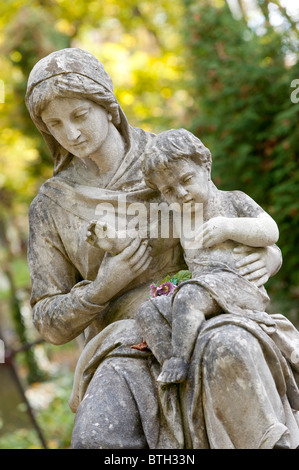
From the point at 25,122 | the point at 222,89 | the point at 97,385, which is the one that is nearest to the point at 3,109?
the point at 25,122

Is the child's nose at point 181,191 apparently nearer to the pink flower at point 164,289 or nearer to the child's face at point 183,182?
Result: the child's face at point 183,182

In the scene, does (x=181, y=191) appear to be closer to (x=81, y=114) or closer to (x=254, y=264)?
(x=254, y=264)

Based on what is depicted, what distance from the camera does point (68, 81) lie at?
3410 millimetres

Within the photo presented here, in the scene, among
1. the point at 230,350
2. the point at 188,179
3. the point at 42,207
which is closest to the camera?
the point at 230,350

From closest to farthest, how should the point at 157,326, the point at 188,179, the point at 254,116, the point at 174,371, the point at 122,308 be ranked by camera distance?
the point at 174,371
the point at 157,326
the point at 188,179
the point at 122,308
the point at 254,116

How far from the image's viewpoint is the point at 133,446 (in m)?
2.88

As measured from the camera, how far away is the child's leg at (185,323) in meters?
2.78

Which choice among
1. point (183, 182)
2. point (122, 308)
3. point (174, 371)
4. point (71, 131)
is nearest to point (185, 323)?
point (174, 371)

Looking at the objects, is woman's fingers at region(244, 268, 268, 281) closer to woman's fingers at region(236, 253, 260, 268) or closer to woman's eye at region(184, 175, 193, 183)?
woman's fingers at region(236, 253, 260, 268)

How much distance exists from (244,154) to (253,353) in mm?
6184

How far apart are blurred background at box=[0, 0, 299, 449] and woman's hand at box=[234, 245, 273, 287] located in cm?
447

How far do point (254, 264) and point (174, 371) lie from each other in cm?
74

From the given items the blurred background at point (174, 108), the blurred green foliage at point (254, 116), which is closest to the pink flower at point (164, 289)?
the blurred background at point (174, 108)

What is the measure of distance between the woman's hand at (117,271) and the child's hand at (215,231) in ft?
1.31
